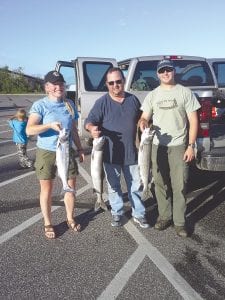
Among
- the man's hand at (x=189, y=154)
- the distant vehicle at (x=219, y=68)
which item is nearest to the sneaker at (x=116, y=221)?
the man's hand at (x=189, y=154)

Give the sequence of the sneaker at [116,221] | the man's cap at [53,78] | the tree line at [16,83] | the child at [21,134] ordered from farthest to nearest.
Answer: the tree line at [16,83]
the child at [21,134]
the sneaker at [116,221]
the man's cap at [53,78]

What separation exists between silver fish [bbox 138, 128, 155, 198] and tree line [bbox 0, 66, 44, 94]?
47667 millimetres

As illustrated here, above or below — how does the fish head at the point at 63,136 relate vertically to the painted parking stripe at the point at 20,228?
above

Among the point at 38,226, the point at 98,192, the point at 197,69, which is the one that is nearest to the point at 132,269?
the point at 98,192

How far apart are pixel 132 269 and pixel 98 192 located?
3.54 ft

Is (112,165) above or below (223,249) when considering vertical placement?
above

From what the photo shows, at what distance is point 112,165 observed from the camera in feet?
16.4

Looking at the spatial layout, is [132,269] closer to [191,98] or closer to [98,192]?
[98,192]

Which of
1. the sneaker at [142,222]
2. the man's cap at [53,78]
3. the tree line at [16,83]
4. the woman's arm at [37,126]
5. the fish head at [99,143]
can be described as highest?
the man's cap at [53,78]

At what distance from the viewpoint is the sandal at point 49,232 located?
4902mm

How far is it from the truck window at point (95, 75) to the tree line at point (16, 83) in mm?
43565

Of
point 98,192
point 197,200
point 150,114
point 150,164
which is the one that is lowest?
point 197,200

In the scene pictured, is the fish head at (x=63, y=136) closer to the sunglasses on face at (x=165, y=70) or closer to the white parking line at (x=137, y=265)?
the sunglasses on face at (x=165, y=70)

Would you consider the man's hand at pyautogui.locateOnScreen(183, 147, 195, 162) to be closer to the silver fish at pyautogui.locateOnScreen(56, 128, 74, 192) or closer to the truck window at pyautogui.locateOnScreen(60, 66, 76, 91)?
the silver fish at pyautogui.locateOnScreen(56, 128, 74, 192)
